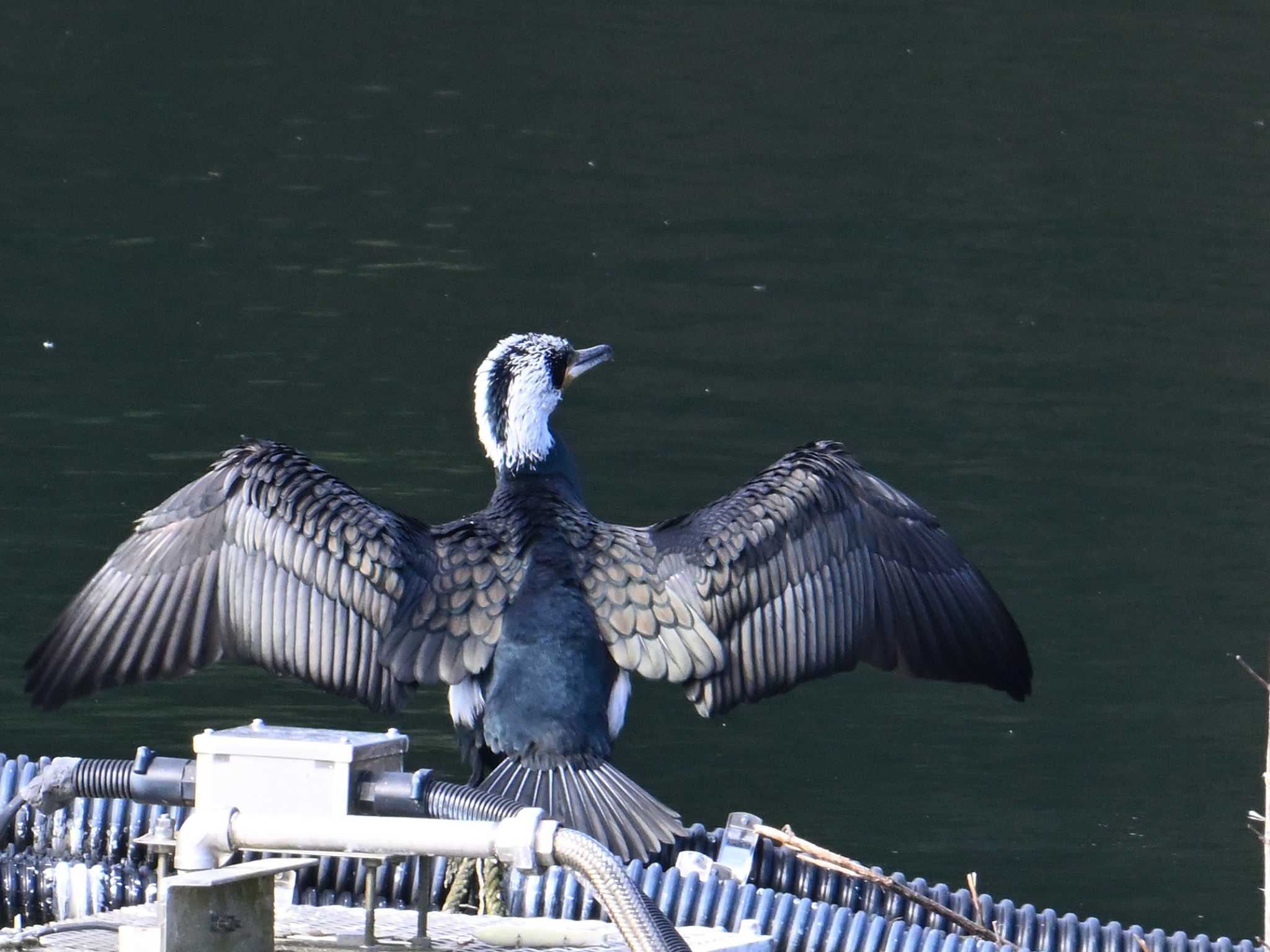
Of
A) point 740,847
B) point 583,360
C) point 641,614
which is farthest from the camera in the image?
point 583,360

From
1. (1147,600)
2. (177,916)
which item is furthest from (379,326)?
(177,916)

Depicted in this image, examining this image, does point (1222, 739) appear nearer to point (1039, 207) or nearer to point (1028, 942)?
point (1028, 942)

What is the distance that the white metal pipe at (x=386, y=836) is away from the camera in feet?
8.25

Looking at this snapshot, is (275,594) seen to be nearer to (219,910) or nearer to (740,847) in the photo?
(740,847)

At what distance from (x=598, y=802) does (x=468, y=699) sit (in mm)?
434

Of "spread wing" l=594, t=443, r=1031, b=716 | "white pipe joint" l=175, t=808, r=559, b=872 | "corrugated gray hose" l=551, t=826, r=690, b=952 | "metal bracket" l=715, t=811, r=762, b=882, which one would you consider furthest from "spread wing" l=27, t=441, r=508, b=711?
"corrugated gray hose" l=551, t=826, r=690, b=952

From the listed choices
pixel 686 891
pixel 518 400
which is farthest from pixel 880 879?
pixel 518 400

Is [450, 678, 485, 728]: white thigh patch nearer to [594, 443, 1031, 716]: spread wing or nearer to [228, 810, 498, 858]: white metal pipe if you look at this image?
[594, 443, 1031, 716]: spread wing

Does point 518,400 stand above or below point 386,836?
above

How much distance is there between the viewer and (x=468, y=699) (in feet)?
16.9

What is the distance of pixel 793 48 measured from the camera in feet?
62.1

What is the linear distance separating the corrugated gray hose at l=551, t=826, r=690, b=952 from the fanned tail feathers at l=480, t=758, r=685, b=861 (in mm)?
2196

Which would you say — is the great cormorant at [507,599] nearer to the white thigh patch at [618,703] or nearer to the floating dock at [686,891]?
the white thigh patch at [618,703]

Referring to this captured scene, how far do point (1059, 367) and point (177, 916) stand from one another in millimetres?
9652
